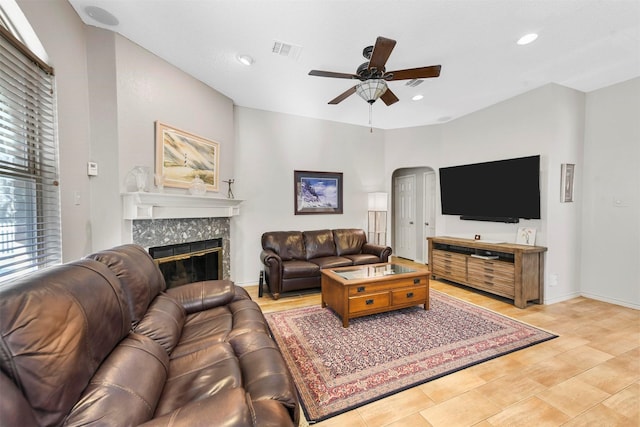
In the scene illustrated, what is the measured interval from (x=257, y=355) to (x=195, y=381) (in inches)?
12.1

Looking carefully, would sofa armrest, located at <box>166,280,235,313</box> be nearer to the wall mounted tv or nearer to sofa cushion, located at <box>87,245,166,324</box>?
sofa cushion, located at <box>87,245,166,324</box>

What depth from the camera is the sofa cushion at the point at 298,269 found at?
12.1 ft

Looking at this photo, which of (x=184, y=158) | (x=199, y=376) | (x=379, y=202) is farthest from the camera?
(x=379, y=202)

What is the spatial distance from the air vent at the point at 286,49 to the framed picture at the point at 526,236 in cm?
375

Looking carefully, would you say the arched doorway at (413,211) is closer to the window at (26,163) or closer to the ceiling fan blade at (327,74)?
the ceiling fan blade at (327,74)

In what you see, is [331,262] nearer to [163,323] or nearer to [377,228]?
[377,228]

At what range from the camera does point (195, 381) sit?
4.05 feet

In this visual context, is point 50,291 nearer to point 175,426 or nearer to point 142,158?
point 175,426

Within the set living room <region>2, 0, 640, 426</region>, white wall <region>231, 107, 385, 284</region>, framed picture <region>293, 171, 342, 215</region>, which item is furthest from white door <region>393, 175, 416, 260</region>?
framed picture <region>293, 171, 342, 215</region>

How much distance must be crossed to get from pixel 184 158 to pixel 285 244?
6.39 ft

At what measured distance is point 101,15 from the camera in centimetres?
226

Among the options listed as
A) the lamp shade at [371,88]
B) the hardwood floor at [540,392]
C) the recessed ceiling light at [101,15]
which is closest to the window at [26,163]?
the recessed ceiling light at [101,15]

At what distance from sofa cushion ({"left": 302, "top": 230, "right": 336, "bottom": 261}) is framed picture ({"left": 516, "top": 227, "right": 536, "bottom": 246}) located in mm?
2747

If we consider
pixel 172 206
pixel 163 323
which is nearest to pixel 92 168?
pixel 172 206
